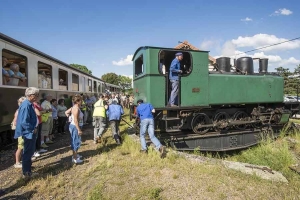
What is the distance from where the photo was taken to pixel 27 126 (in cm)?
438

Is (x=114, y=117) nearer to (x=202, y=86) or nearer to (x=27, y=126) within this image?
(x=202, y=86)

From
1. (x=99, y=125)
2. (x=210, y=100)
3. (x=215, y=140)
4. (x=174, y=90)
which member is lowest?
(x=215, y=140)

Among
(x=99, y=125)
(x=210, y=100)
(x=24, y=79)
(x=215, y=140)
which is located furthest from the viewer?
(x=215, y=140)

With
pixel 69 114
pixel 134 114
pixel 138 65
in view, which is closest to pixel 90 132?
pixel 134 114

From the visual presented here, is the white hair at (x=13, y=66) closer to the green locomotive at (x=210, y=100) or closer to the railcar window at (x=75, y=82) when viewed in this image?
the green locomotive at (x=210, y=100)

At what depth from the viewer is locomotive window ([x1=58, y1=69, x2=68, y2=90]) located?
10.3 m

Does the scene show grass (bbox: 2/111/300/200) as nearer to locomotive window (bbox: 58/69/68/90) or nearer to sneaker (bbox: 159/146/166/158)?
sneaker (bbox: 159/146/166/158)

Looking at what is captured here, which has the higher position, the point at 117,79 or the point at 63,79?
the point at 117,79

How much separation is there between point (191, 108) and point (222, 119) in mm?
1601

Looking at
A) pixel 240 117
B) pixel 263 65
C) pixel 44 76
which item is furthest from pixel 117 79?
pixel 240 117

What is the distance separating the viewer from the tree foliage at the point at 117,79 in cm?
7274

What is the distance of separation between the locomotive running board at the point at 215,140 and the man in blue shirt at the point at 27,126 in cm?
392

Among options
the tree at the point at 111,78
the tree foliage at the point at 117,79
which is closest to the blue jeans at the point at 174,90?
the tree foliage at the point at 117,79

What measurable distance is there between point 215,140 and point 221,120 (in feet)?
2.44
